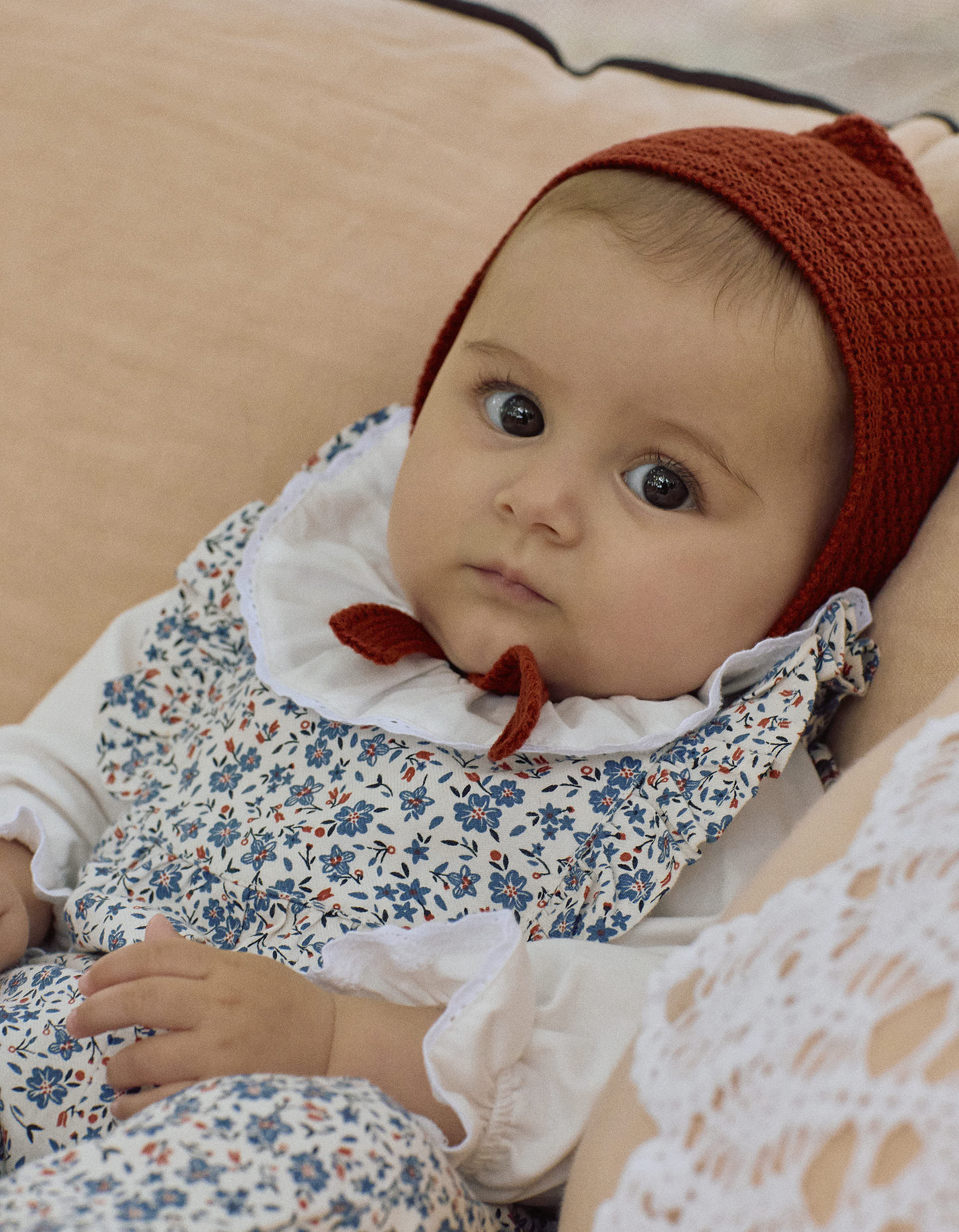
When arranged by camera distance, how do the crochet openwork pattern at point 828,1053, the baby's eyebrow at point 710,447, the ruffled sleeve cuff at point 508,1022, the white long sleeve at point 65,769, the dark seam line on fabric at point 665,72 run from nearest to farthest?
the crochet openwork pattern at point 828,1053, the ruffled sleeve cuff at point 508,1022, the baby's eyebrow at point 710,447, the white long sleeve at point 65,769, the dark seam line on fabric at point 665,72

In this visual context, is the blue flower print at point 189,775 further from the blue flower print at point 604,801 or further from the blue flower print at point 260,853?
the blue flower print at point 604,801

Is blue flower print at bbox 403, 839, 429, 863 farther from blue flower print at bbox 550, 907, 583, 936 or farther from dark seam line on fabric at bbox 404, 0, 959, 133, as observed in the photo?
dark seam line on fabric at bbox 404, 0, 959, 133

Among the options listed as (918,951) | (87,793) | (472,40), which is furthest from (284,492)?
(918,951)

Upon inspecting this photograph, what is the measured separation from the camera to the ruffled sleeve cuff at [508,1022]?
→ 0.75m

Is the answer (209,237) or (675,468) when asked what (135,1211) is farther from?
(209,237)

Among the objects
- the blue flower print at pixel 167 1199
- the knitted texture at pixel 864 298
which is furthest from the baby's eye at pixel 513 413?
the blue flower print at pixel 167 1199

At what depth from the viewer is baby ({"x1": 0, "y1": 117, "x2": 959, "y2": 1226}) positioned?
3.02 feet

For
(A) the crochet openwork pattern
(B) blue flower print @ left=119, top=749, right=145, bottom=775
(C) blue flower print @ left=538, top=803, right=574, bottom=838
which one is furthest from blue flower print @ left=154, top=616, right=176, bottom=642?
(A) the crochet openwork pattern

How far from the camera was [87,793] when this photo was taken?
1.18m

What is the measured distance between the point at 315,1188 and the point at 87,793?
26.7 inches

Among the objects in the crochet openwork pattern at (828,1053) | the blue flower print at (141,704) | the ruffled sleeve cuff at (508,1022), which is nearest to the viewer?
the crochet openwork pattern at (828,1053)

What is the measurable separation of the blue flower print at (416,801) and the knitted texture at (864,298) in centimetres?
32

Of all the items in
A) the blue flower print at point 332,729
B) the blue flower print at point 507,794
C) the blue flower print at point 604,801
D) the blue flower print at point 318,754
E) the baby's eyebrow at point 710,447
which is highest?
the baby's eyebrow at point 710,447

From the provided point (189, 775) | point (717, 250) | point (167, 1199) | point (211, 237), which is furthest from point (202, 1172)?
point (211, 237)
